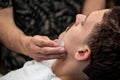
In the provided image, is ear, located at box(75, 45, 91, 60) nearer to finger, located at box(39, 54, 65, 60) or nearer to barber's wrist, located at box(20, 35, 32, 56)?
finger, located at box(39, 54, 65, 60)

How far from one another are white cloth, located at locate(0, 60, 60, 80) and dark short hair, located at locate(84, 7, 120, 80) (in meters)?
0.18

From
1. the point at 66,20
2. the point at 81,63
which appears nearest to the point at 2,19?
the point at 66,20

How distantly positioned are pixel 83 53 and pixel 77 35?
3.7 inches

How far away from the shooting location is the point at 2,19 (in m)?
1.78

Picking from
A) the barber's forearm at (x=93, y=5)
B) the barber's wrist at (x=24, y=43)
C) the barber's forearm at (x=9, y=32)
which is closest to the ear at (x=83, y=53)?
the barber's wrist at (x=24, y=43)

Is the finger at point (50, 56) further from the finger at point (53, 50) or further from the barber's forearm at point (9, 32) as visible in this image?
the barber's forearm at point (9, 32)

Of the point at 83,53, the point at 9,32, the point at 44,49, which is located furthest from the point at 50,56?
the point at 9,32

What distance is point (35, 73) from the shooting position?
4.74 ft

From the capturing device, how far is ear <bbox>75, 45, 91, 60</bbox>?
1.29 m

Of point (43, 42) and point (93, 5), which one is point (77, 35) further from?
point (93, 5)

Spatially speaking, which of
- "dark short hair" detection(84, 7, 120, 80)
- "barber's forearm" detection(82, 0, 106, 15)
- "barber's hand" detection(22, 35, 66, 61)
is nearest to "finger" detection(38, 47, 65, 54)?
"barber's hand" detection(22, 35, 66, 61)

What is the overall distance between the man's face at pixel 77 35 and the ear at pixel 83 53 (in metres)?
0.03

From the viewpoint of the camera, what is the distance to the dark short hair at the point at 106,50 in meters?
1.24

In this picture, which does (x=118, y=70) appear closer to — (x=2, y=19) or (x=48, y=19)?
(x=48, y=19)
